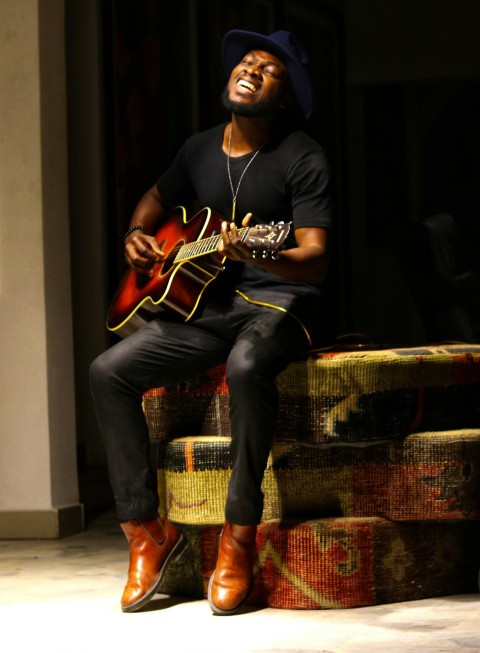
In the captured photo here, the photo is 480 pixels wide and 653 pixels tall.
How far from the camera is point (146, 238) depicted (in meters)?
3.38

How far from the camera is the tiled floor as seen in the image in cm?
263

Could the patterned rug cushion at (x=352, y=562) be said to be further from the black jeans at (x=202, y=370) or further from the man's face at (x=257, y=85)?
the man's face at (x=257, y=85)

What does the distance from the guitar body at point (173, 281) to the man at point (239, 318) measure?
48 mm

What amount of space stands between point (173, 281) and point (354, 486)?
2.53ft

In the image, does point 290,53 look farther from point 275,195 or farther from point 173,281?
point 173,281

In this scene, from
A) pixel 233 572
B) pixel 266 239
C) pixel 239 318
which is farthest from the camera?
pixel 239 318

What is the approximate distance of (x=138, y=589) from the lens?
9.97ft

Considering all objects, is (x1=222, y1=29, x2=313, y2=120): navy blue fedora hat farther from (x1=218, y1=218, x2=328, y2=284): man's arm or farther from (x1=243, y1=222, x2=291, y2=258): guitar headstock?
(x1=243, y1=222, x2=291, y2=258): guitar headstock

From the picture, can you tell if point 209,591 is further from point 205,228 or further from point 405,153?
point 405,153

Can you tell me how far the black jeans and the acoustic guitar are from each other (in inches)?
2.6

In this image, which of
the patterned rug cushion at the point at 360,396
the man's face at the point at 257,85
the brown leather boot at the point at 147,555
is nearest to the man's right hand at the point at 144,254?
the patterned rug cushion at the point at 360,396

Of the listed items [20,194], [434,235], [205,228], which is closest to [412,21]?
[434,235]

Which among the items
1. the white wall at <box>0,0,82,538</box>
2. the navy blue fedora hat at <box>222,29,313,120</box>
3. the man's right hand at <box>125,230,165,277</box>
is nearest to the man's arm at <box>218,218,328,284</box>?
the man's right hand at <box>125,230,165,277</box>

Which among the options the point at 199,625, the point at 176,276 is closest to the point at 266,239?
the point at 176,276
